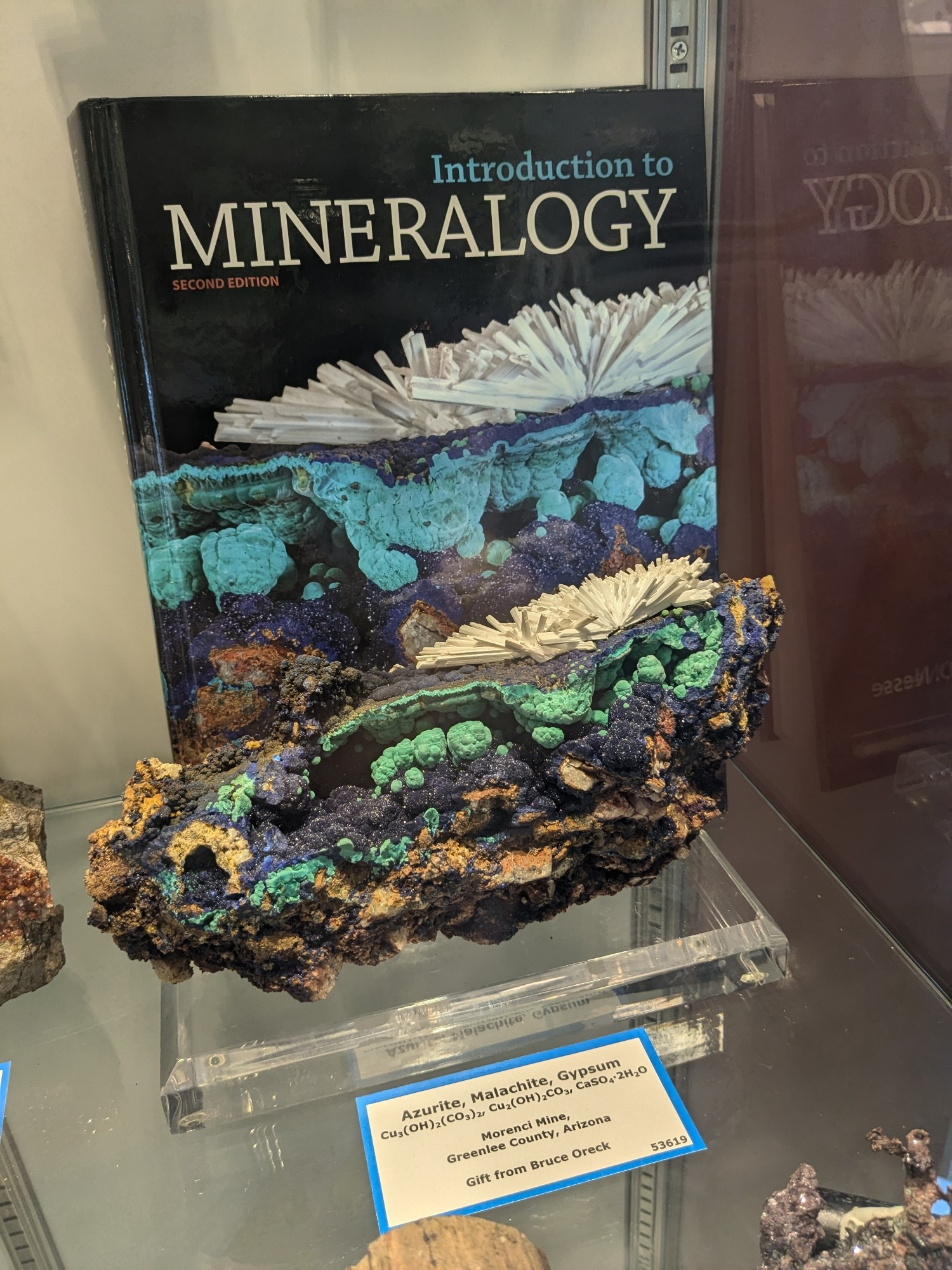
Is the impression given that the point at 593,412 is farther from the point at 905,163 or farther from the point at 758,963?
the point at 758,963

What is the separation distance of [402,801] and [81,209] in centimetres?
73

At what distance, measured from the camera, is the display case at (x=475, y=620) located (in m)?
0.95

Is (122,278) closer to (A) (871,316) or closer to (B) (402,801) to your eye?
(B) (402,801)

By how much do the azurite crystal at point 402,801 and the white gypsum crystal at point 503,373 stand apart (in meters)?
0.29

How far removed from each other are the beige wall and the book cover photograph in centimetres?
6

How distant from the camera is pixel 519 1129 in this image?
0.96 metres

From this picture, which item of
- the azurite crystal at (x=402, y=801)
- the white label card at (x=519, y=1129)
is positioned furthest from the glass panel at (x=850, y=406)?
the white label card at (x=519, y=1129)

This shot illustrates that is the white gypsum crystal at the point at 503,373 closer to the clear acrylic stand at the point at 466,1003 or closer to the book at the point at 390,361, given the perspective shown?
the book at the point at 390,361

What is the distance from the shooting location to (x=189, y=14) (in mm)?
999

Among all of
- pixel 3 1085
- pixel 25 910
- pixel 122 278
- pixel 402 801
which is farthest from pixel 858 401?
pixel 3 1085

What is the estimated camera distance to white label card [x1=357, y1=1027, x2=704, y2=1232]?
919mm

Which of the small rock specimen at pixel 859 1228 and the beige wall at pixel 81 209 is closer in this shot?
the small rock specimen at pixel 859 1228

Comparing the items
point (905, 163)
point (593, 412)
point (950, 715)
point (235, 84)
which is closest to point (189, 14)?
point (235, 84)

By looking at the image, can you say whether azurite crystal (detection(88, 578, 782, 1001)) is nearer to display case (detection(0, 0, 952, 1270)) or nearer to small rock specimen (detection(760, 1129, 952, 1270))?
display case (detection(0, 0, 952, 1270))
